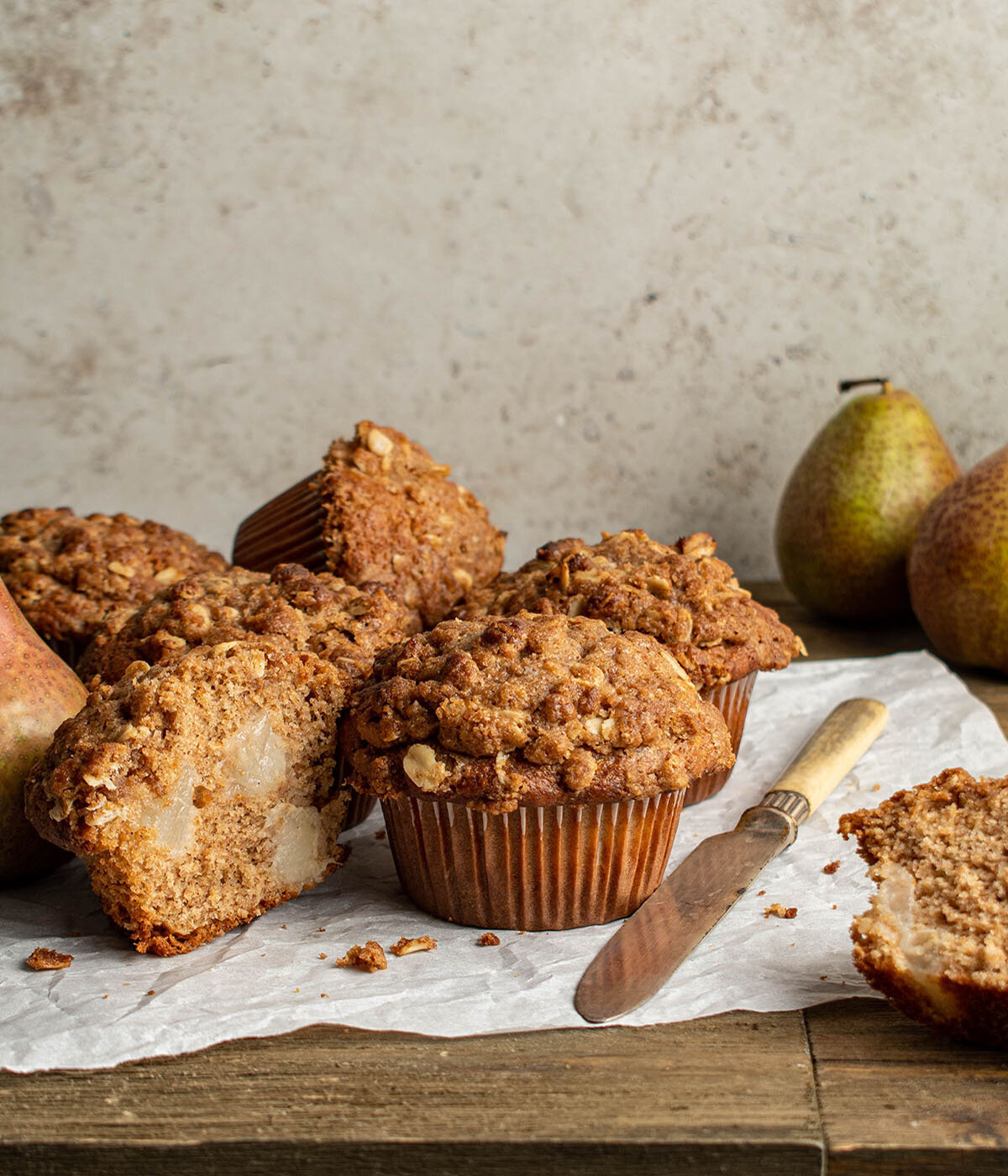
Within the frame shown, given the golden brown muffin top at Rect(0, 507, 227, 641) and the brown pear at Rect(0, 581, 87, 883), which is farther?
the golden brown muffin top at Rect(0, 507, 227, 641)

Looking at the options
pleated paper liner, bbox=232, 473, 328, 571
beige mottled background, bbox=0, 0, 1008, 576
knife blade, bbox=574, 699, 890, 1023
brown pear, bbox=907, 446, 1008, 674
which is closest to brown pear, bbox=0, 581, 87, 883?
pleated paper liner, bbox=232, 473, 328, 571

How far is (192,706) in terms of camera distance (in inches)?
74.3

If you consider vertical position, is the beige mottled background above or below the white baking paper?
above

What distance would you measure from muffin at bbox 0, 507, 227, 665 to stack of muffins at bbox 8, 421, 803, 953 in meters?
0.18

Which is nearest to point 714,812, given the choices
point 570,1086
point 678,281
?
point 570,1086

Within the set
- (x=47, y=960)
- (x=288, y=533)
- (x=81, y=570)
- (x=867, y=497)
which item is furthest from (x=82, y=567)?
(x=867, y=497)

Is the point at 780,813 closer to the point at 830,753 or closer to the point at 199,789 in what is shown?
the point at 830,753

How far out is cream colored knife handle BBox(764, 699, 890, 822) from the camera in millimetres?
2293

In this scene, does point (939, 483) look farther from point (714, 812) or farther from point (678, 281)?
point (714, 812)

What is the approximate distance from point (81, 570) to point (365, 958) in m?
1.20

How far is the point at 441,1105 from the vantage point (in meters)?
1.51

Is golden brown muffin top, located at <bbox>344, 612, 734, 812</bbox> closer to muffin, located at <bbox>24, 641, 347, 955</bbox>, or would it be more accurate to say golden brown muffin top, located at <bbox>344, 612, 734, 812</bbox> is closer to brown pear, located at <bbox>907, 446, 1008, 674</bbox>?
muffin, located at <bbox>24, 641, 347, 955</bbox>

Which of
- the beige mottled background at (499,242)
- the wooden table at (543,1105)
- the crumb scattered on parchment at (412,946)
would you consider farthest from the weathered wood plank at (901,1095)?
the beige mottled background at (499,242)

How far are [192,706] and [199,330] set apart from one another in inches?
99.6
